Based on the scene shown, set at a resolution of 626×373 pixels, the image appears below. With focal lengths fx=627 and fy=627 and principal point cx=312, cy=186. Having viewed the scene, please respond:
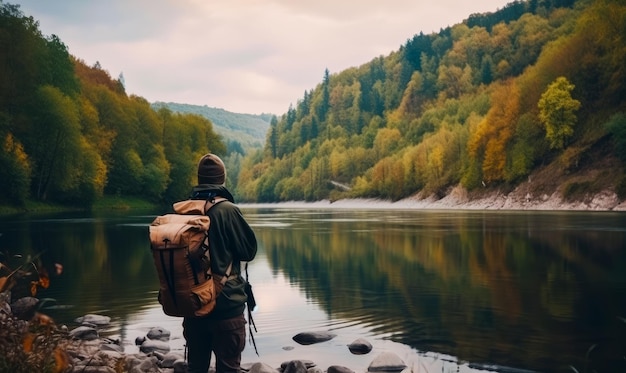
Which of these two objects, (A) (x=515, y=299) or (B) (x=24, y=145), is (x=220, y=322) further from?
(B) (x=24, y=145)

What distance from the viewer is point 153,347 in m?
13.4

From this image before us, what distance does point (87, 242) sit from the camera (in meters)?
39.1

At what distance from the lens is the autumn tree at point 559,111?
110188 millimetres

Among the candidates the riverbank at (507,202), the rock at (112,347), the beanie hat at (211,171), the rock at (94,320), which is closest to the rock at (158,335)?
the rock at (112,347)

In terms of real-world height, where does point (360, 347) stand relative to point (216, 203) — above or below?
below

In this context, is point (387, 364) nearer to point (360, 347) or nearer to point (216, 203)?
point (360, 347)

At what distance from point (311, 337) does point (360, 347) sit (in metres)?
1.47

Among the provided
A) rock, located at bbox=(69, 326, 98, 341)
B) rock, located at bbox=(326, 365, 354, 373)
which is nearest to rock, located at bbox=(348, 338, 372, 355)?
rock, located at bbox=(326, 365, 354, 373)

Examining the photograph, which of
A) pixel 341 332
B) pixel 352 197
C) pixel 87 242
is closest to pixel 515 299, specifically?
pixel 341 332

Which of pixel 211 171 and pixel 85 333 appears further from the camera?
pixel 85 333

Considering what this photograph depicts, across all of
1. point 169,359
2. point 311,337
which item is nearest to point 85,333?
point 169,359

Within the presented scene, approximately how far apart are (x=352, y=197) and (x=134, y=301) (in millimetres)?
172624

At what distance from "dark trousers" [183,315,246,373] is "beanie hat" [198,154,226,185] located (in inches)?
65.5

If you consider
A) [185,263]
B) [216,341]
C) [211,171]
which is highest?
[211,171]
